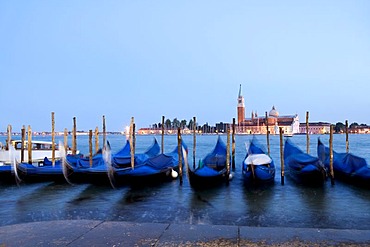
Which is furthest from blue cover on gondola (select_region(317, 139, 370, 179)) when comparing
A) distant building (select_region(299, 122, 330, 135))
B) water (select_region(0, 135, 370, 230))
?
distant building (select_region(299, 122, 330, 135))

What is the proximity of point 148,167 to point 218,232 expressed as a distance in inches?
269

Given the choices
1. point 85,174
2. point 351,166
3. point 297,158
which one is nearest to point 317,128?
point 297,158

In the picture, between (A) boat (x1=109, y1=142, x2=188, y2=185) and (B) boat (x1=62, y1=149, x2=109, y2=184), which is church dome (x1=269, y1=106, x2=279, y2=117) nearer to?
(A) boat (x1=109, y1=142, x2=188, y2=185)

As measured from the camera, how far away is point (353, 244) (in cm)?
303

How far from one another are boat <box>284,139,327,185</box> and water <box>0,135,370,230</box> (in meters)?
0.36

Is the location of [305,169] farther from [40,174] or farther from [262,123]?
[262,123]

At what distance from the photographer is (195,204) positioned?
7.38 metres

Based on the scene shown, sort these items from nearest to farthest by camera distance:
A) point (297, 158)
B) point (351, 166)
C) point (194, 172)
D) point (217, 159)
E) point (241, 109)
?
point (194, 172) < point (351, 166) < point (297, 158) < point (217, 159) < point (241, 109)

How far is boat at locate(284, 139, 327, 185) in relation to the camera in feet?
33.2

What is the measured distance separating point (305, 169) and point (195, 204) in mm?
4474

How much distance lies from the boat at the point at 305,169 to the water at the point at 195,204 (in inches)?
14.2

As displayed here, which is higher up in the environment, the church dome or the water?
the church dome

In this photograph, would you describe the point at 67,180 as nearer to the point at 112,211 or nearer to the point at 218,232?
the point at 112,211

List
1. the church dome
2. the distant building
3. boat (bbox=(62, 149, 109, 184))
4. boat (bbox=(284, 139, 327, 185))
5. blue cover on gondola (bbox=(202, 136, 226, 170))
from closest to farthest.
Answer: boat (bbox=(62, 149, 109, 184))
boat (bbox=(284, 139, 327, 185))
blue cover on gondola (bbox=(202, 136, 226, 170))
the church dome
the distant building
